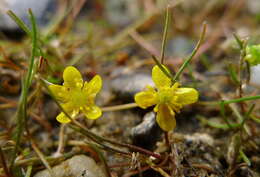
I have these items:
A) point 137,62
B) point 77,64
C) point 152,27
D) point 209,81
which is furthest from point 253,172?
point 152,27

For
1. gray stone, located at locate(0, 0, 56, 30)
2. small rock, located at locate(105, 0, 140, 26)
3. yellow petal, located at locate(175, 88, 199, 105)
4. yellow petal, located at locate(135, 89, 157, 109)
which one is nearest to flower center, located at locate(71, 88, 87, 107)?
yellow petal, located at locate(135, 89, 157, 109)

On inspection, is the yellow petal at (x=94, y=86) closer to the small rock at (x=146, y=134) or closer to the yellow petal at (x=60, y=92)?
the yellow petal at (x=60, y=92)

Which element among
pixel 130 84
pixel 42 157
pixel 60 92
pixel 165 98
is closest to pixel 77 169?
pixel 42 157

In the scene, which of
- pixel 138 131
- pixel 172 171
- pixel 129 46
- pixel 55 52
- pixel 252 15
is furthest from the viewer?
pixel 252 15

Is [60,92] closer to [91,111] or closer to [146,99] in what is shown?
[91,111]

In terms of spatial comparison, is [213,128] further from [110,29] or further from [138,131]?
[110,29]
